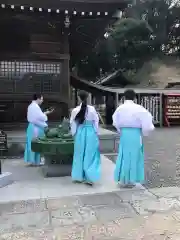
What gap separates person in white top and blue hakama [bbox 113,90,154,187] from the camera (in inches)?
208

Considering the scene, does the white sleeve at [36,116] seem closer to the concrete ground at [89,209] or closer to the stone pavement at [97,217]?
the concrete ground at [89,209]

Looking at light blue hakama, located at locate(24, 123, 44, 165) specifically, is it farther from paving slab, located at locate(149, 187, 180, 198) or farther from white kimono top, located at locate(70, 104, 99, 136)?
paving slab, located at locate(149, 187, 180, 198)

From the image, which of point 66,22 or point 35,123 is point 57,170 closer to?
point 35,123

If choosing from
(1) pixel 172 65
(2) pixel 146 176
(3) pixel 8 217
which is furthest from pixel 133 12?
(3) pixel 8 217

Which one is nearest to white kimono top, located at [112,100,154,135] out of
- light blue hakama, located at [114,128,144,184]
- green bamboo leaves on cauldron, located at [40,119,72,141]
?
light blue hakama, located at [114,128,144,184]

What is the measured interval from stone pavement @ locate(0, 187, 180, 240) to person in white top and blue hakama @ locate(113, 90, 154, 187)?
29 cm

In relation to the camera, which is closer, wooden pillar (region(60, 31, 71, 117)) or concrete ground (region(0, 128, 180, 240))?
concrete ground (region(0, 128, 180, 240))

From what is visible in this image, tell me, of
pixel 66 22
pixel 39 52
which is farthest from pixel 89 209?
pixel 66 22

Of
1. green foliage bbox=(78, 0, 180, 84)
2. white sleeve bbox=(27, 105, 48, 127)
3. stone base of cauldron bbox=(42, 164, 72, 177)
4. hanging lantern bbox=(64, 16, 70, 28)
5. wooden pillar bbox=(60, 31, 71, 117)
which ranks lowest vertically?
stone base of cauldron bbox=(42, 164, 72, 177)

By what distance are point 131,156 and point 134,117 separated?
0.61m

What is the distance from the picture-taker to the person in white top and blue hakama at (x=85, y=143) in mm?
5586

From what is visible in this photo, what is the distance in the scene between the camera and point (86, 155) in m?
5.61

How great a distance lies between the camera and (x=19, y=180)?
20.2 feet

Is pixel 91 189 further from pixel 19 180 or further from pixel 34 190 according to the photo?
pixel 19 180
